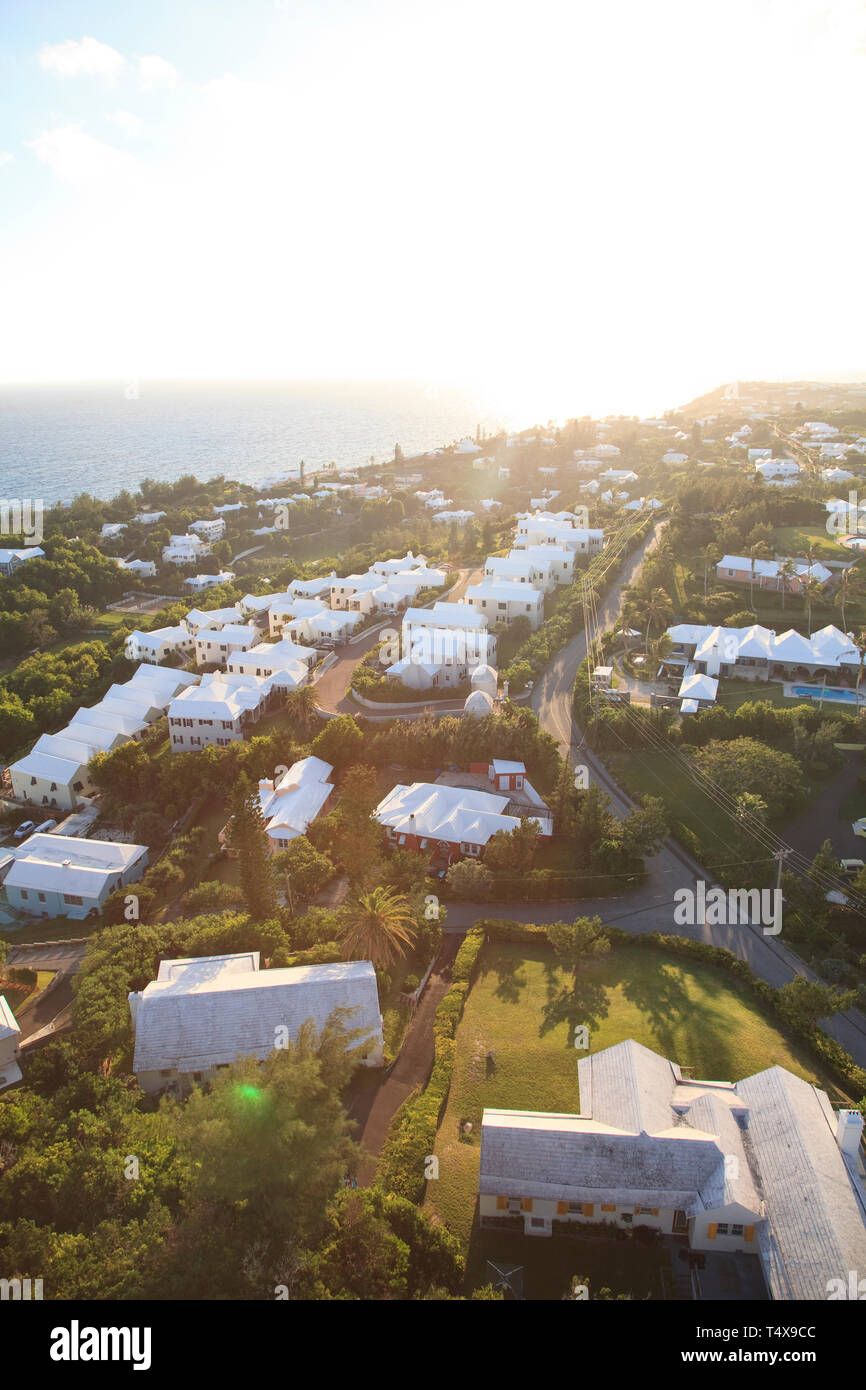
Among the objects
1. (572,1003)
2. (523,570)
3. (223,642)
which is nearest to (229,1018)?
(572,1003)

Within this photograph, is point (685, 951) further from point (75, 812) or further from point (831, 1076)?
point (75, 812)

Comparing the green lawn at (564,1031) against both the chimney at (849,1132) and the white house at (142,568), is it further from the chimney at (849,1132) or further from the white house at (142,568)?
the white house at (142,568)

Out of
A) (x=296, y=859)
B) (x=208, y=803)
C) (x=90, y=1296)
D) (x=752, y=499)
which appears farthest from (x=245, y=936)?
(x=752, y=499)

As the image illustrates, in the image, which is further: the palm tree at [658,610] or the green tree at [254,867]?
the palm tree at [658,610]

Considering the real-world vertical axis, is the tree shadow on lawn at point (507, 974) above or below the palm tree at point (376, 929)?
below

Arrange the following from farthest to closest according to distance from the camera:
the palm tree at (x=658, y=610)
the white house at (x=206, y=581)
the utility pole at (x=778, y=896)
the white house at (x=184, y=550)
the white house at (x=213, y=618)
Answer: the white house at (x=184, y=550) → the white house at (x=206, y=581) → the white house at (x=213, y=618) → the palm tree at (x=658, y=610) → the utility pole at (x=778, y=896)

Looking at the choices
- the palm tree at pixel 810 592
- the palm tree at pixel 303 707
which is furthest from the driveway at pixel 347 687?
the palm tree at pixel 810 592

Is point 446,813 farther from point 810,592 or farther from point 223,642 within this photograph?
point 810,592

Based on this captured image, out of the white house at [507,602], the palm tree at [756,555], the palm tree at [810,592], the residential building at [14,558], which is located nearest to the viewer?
the palm tree at [810,592]
